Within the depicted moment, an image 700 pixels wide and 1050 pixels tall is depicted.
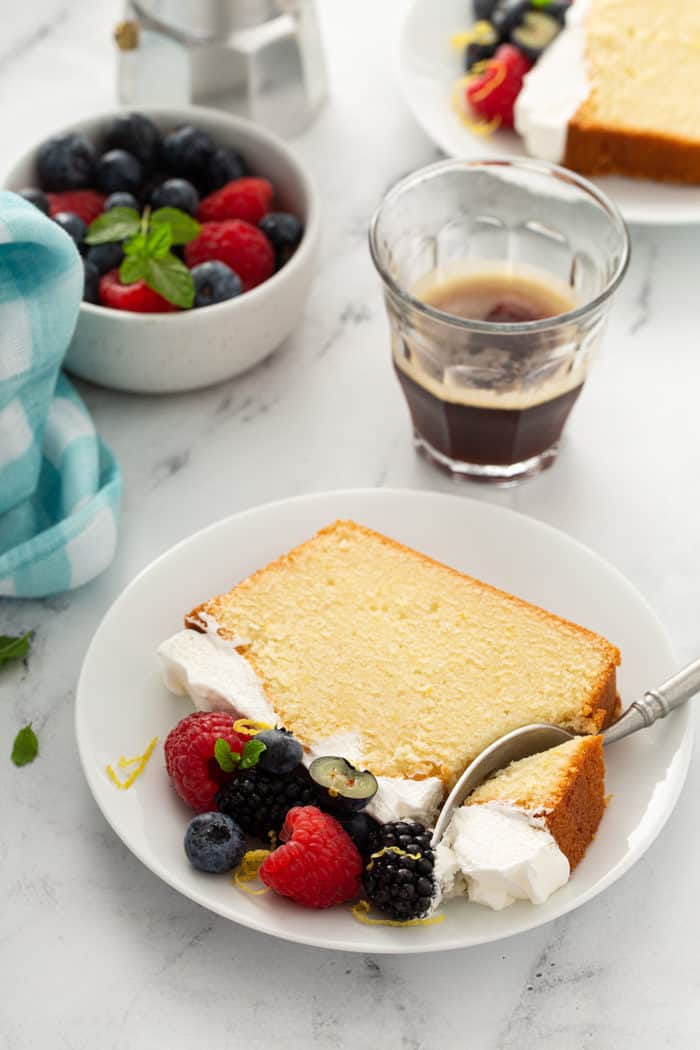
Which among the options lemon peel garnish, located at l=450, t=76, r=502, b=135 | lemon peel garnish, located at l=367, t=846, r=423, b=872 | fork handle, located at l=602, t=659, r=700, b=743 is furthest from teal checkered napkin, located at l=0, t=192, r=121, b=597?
lemon peel garnish, located at l=450, t=76, r=502, b=135

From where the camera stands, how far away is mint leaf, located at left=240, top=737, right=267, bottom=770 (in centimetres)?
148

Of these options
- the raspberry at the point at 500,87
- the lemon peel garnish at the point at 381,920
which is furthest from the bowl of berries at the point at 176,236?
the lemon peel garnish at the point at 381,920

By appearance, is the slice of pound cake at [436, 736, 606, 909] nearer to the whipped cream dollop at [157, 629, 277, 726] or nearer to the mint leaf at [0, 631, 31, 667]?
the whipped cream dollop at [157, 629, 277, 726]

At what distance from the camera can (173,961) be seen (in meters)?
1.49

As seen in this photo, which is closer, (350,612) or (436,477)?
(350,612)

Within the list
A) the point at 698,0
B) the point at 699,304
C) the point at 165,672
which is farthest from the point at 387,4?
the point at 165,672

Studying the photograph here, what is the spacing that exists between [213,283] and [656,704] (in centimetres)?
91

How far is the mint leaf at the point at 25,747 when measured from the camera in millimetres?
1684

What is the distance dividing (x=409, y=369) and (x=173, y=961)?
89 centimetres

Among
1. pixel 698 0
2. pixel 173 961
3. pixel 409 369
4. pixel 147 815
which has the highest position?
pixel 698 0

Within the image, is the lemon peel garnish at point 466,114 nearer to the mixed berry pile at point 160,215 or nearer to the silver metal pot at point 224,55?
the silver metal pot at point 224,55

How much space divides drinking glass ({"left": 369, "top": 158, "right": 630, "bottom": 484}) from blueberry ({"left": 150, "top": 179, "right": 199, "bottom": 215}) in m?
0.33

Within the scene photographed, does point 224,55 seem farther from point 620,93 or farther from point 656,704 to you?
point 656,704

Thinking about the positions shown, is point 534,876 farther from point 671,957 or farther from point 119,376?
point 119,376
